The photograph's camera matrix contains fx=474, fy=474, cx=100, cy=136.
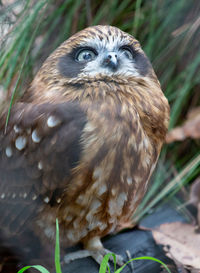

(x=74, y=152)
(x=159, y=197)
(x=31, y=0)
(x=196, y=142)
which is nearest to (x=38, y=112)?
(x=74, y=152)

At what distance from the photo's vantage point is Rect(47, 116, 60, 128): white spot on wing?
1975mm

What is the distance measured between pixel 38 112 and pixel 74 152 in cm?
25

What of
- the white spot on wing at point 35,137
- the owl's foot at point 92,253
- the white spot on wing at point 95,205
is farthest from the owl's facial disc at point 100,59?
the owl's foot at point 92,253

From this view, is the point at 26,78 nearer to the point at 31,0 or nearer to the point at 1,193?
the point at 31,0

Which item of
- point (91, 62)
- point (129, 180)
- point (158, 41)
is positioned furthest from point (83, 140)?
point (158, 41)

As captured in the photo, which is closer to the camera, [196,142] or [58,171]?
[58,171]

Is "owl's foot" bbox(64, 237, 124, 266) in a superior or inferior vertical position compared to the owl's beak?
inferior

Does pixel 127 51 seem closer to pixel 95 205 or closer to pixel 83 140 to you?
pixel 83 140

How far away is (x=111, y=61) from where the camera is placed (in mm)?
2070

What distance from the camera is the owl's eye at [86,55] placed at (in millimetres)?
2130

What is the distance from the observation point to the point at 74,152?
6.43ft

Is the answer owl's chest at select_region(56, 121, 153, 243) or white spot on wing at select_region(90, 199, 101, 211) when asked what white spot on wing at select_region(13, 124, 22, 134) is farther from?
white spot on wing at select_region(90, 199, 101, 211)

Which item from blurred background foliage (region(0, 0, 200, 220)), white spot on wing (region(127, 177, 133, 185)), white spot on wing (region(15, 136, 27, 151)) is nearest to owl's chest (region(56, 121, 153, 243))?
white spot on wing (region(127, 177, 133, 185))

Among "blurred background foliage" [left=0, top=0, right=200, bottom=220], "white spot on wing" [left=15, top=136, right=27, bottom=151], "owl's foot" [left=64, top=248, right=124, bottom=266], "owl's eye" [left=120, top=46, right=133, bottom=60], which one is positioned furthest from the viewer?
"blurred background foliage" [left=0, top=0, right=200, bottom=220]
